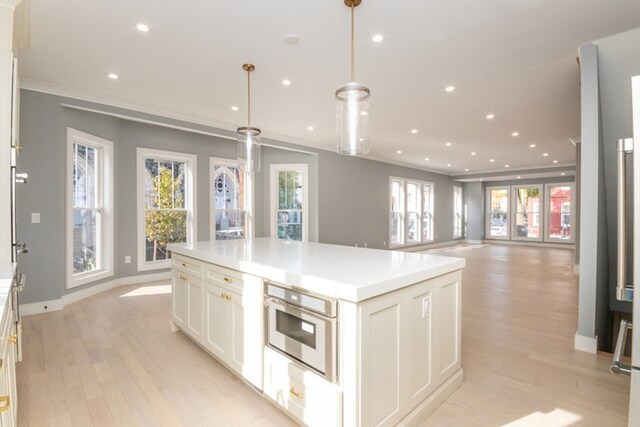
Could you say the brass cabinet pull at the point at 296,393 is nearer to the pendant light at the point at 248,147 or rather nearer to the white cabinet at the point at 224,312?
the white cabinet at the point at 224,312

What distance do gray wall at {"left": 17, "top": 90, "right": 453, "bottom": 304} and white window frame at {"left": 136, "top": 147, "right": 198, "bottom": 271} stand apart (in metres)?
0.08

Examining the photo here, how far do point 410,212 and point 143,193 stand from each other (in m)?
7.48

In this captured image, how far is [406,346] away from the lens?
1.74 meters

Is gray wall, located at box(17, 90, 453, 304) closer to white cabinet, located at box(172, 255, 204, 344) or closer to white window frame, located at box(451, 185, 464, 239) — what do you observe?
white cabinet, located at box(172, 255, 204, 344)

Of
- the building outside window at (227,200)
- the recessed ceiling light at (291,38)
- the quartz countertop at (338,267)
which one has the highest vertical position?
the recessed ceiling light at (291,38)

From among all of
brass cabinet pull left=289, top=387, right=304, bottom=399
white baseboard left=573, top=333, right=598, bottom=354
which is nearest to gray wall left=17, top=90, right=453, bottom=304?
brass cabinet pull left=289, top=387, right=304, bottom=399

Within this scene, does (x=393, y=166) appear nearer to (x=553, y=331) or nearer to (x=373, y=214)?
(x=373, y=214)

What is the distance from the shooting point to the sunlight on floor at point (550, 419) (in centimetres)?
186

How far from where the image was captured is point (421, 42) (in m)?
2.80

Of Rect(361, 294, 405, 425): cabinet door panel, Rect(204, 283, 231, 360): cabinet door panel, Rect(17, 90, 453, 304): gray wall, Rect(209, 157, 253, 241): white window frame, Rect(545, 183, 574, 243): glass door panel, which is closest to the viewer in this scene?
Rect(361, 294, 405, 425): cabinet door panel

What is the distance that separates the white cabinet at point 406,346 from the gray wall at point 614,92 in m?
1.72

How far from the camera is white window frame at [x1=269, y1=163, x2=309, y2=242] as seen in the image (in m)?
6.86

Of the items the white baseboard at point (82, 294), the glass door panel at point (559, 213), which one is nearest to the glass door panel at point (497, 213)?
the glass door panel at point (559, 213)

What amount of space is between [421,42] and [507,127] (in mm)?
3669
